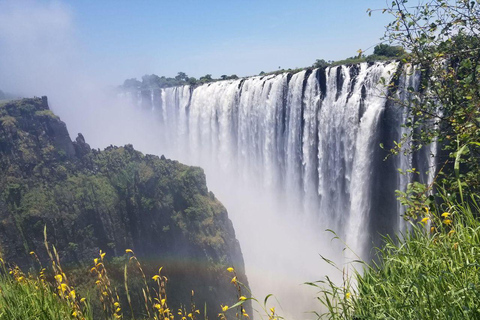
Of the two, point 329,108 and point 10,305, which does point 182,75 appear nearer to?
point 329,108

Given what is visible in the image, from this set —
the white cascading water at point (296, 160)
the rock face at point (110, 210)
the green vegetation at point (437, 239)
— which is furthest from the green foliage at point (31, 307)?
the rock face at point (110, 210)

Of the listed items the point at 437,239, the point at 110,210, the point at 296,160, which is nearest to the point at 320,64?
the point at 296,160

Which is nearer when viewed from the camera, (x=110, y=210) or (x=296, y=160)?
(x=296, y=160)

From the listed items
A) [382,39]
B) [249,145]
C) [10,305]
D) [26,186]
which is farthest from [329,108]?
[26,186]

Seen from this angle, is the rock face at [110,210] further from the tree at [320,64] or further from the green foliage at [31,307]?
the green foliage at [31,307]

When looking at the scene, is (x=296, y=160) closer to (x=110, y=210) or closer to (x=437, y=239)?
(x=110, y=210)
